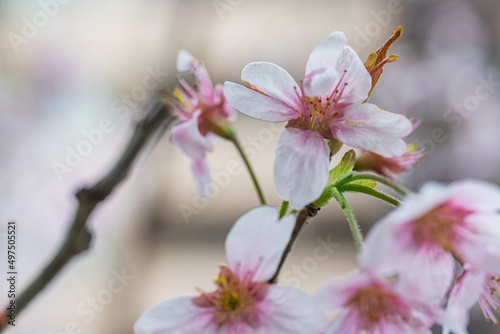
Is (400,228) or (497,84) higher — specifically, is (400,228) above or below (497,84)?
above

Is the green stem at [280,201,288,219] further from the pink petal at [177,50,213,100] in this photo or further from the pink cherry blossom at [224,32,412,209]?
the pink petal at [177,50,213,100]

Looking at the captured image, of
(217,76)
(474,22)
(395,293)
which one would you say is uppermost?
(395,293)

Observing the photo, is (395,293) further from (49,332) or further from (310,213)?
(49,332)

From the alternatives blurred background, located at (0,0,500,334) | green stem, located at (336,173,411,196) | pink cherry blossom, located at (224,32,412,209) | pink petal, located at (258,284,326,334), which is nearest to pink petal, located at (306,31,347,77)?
pink cherry blossom, located at (224,32,412,209)

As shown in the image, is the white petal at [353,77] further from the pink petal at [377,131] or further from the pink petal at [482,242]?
the pink petal at [482,242]

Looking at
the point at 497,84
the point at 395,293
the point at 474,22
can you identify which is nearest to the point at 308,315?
the point at 395,293

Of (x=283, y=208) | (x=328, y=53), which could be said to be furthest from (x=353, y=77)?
(x=283, y=208)
